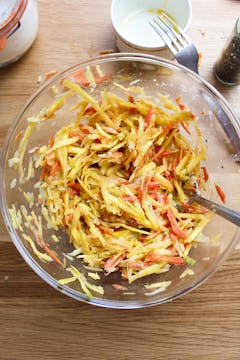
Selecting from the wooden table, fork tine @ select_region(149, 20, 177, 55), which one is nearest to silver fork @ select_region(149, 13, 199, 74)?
fork tine @ select_region(149, 20, 177, 55)

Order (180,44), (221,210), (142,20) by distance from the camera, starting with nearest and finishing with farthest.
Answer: (221,210), (180,44), (142,20)

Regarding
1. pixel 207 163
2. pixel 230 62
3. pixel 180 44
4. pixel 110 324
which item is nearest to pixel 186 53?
pixel 180 44

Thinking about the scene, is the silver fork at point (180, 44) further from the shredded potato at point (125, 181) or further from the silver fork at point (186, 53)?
the shredded potato at point (125, 181)

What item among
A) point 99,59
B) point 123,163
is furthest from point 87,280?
point 99,59

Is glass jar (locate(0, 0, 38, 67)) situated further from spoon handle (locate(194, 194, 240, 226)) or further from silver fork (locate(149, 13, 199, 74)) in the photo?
spoon handle (locate(194, 194, 240, 226))

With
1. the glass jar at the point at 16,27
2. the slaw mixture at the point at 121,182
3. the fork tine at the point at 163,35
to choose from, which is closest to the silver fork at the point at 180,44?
the fork tine at the point at 163,35

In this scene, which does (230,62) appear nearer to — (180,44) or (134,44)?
(180,44)
